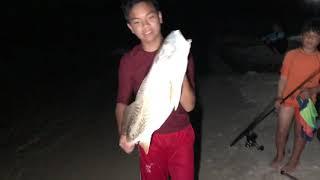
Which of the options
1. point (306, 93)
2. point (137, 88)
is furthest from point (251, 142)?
point (137, 88)

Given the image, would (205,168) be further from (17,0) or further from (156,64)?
(17,0)

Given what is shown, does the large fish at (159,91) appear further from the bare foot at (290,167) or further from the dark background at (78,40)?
the dark background at (78,40)

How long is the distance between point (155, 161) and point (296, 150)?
2082 millimetres

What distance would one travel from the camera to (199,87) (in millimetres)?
8695

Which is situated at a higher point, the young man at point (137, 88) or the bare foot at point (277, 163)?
the young man at point (137, 88)

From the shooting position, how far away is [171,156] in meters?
3.16

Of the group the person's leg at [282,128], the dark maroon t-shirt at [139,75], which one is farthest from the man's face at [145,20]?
the person's leg at [282,128]

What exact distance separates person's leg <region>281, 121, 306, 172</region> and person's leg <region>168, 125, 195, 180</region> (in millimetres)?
1751

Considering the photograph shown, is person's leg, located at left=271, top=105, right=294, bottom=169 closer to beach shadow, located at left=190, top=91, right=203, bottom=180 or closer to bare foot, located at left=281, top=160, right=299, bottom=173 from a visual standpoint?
bare foot, located at left=281, top=160, right=299, bottom=173

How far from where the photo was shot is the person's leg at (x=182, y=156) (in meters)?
3.09

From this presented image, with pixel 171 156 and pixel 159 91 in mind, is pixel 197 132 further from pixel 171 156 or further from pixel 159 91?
pixel 159 91

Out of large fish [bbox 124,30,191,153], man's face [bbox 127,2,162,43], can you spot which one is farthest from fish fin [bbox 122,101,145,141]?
man's face [bbox 127,2,162,43]

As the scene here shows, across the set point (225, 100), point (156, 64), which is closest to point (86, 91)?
point (225, 100)

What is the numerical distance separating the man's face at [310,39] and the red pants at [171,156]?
Result: 1.69 metres
